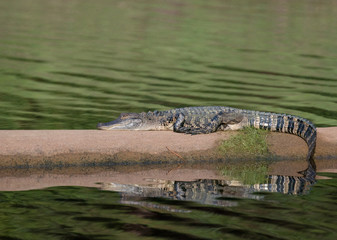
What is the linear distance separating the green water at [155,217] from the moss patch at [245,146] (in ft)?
5.44

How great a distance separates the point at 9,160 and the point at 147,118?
9.17 feet

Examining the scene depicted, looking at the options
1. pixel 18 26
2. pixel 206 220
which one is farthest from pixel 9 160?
pixel 18 26

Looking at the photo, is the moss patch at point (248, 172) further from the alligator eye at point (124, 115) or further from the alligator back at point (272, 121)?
the alligator eye at point (124, 115)

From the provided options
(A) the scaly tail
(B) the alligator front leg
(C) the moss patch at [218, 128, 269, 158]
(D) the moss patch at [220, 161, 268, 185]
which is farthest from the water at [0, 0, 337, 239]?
(B) the alligator front leg

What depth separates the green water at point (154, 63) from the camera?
1474 centimetres

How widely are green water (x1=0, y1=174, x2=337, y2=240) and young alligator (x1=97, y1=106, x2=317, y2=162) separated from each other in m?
2.06

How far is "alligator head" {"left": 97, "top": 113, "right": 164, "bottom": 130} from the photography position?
10.5 meters

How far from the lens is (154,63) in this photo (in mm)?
21516

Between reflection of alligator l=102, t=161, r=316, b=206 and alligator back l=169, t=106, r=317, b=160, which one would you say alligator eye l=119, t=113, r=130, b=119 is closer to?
alligator back l=169, t=106, r=317, b=160

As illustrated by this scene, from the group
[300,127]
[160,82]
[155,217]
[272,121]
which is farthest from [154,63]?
[155,217]

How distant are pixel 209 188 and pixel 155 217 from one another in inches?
58.9

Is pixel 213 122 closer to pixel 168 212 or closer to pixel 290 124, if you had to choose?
pixel 290 124

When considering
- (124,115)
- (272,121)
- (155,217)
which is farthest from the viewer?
(124,115)

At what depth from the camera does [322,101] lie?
1573cm
